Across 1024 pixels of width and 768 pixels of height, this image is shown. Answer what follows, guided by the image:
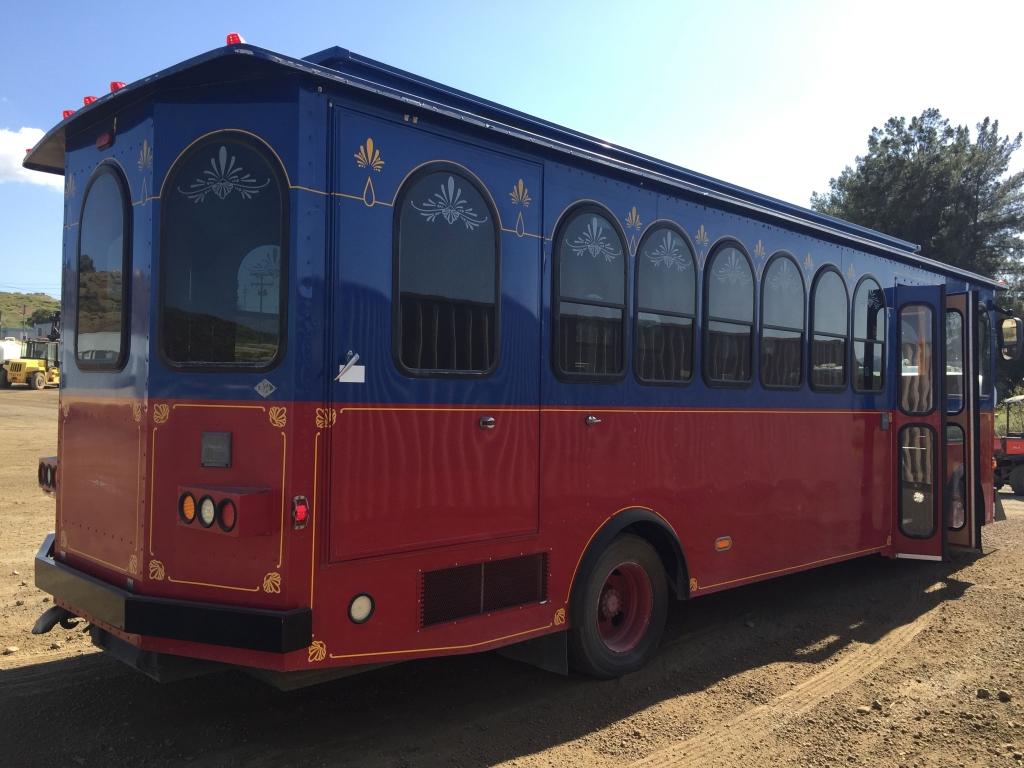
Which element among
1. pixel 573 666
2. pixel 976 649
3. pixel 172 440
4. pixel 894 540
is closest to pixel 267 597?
pixel 172 440

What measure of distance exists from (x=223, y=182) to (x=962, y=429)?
22.9ft

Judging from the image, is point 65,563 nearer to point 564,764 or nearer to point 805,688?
point 564,764

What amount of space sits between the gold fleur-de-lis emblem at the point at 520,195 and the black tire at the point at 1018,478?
15262 mm

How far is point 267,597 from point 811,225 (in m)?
5.08

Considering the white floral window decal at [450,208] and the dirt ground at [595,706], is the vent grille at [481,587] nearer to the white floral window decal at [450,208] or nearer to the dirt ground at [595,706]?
the dirt ground at [595,706]

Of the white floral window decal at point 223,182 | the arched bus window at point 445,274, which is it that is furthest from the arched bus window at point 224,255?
the arched bus window at point 445,274

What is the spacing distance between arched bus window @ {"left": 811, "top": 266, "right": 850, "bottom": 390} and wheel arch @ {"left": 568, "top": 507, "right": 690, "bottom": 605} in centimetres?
211

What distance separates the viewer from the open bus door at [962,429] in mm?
7340

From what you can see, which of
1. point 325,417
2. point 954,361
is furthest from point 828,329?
point 325,417

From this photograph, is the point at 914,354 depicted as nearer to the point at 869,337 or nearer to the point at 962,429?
the point at 869,337

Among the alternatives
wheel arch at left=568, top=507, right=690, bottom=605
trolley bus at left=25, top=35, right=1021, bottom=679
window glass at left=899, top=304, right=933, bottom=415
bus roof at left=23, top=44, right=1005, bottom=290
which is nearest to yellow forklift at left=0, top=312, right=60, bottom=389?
bus roof at left=23, top=44, right=1005, bottom=290

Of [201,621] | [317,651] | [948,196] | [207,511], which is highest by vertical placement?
[948,196]

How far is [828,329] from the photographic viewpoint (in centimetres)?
655

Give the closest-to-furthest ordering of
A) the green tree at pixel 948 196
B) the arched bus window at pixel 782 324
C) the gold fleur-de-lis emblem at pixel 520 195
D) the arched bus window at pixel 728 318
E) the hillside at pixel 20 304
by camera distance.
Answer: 1. the gold fleur-de-lis emblem at pixel 520 195
2. the arched bus window at pixel 728 318
3. the arched bus window at pixel 782 324
4. the green tree at pixel 948 196
5. the hillside at pixel 20 304
